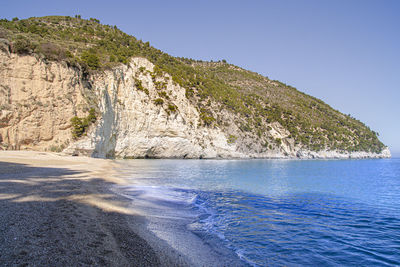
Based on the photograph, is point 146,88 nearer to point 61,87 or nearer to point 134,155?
point 134,155

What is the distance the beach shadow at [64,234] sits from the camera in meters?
2.81

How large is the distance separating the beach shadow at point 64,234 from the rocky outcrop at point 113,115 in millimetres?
17317

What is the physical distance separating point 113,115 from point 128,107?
394cm

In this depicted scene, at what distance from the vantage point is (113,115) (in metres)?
30.4

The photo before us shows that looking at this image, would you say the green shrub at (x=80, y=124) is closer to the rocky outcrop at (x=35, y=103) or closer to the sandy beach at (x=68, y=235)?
the rocky outcrop at (x=35, y=103)

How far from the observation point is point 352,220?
7.23 meters

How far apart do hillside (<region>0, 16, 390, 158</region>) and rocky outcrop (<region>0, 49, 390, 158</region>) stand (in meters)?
0.09

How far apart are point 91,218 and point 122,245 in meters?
1.54

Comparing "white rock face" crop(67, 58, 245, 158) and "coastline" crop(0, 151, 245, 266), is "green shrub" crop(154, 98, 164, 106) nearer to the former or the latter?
"white rock face" crop(67, 58, 245, 158)

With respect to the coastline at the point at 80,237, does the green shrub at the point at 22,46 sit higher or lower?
higher

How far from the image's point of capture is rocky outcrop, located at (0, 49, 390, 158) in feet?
64.2

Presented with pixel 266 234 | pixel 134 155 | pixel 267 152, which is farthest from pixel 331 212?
pixel 267 152

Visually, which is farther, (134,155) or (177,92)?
(177,92)

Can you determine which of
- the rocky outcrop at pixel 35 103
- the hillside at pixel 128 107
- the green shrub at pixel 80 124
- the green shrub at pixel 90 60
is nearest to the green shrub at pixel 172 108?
the hillside at pixel 128 107
